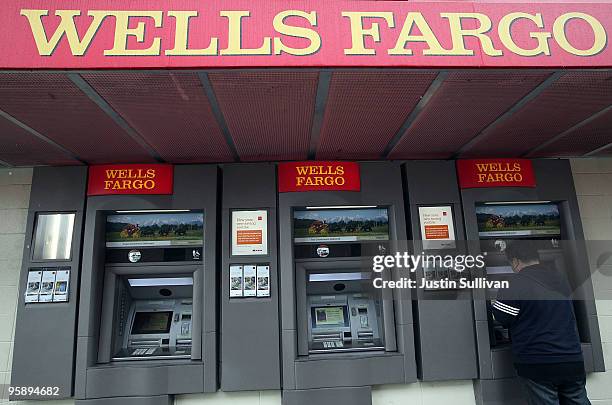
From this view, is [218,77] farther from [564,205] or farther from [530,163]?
[564,205]

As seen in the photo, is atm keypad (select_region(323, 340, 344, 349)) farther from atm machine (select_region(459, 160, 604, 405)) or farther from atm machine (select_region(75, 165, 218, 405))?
atm machine (select_region(459, 160, 604, 405))

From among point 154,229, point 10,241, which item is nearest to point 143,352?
point 154,229

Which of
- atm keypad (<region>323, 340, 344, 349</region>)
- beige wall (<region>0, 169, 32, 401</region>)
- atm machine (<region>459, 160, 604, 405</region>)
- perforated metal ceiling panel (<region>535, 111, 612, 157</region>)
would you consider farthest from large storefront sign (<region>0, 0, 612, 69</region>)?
atm keypad (<region>323, 340, 344, 349</region>)

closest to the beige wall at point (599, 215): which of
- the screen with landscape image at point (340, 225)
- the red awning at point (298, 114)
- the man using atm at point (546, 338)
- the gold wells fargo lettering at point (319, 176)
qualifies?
the red awning at point (298, 114)

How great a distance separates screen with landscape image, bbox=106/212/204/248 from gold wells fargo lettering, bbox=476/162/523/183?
2601 millimetres

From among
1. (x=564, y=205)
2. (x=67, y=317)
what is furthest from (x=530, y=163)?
(x=67, y=317)

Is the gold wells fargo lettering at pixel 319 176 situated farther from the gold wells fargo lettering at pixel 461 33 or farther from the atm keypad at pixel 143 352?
the atm keypad at pixel 143 352

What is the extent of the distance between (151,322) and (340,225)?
1893 mm

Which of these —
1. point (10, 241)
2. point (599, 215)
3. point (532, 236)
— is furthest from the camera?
point (599, 215)

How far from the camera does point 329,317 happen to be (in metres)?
3.64

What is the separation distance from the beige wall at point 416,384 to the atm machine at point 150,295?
31 centimetres

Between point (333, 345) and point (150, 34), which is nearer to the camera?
point (150, 34)

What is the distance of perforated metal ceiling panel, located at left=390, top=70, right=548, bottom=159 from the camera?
2.48 m

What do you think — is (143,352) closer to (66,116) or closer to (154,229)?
(154,229)
